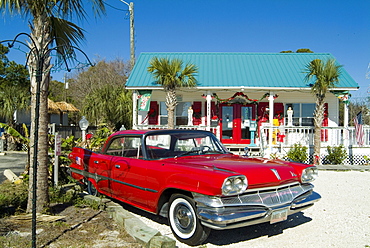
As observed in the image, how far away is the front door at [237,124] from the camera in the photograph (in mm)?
16141

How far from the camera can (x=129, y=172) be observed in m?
5.36

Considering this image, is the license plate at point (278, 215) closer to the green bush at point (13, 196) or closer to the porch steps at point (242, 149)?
the green bush at point (13, 196)

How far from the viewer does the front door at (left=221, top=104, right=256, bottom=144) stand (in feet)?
53.0

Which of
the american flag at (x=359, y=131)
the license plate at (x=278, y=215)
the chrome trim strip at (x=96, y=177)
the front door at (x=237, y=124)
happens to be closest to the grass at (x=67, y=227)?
the chrome trim strip at (x=96, y=177)

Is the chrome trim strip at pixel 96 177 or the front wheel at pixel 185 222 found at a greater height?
the chrome trim strip at pixel 96 177

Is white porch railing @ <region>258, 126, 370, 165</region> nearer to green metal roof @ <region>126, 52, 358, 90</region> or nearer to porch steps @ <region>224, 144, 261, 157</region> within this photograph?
porch steps @ <region>224, 144, 261, 157</region>

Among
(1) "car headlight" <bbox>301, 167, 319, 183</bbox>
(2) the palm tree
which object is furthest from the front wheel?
(2) the palm tree

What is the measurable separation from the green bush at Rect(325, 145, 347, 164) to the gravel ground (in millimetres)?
5949

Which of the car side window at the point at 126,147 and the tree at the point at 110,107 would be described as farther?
the tree at the point at 110,107

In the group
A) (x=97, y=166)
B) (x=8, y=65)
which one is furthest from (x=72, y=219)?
(x=8, y=65)

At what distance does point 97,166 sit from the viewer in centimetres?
628

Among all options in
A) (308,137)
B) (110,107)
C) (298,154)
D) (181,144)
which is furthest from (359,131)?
(110,107)

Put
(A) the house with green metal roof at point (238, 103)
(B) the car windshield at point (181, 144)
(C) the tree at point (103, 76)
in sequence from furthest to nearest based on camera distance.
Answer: (C) the tree at point (103, 76), (A) the house with green metal roof at point (238, 103), (B) the car windshield at point (181, 144)

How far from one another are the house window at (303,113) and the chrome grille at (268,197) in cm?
1222
